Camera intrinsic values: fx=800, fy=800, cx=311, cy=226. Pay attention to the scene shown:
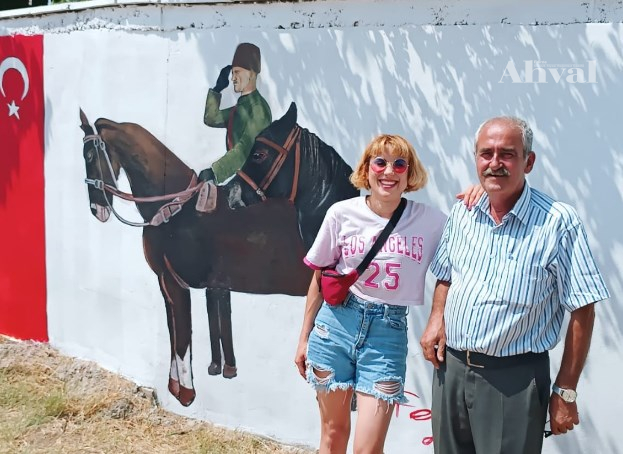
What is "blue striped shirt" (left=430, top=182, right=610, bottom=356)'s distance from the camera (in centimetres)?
266

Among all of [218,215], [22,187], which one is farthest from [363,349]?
[22,187]

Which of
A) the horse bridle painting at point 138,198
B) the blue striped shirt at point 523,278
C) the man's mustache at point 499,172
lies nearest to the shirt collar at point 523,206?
the blue striped shirt at point 523,278

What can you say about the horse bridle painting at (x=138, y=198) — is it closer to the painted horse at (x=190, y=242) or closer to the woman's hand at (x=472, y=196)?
the painted horse at (x=190, y=242)

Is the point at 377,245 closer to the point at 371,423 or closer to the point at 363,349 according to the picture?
the point at 363,349

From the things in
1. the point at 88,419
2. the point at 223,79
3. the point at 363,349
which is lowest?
the point at 88,419

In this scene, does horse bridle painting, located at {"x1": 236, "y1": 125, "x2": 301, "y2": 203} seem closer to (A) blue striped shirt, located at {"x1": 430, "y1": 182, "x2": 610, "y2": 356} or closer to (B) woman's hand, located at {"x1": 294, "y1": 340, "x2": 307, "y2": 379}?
(B) woman's hand, located at {"x1": 294, "y1": 340, "x2": 307, "y2": 379}

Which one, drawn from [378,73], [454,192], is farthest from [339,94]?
[454,192]

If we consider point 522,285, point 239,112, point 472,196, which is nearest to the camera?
point 522,285

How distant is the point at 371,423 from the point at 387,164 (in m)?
1.04

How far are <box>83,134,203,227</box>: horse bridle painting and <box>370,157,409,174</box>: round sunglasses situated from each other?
1.73m

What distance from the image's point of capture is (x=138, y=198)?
4965 mm

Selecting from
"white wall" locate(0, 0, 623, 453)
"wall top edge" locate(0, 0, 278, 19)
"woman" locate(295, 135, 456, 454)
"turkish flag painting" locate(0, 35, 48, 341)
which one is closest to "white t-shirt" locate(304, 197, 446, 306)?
"woman" locate(295, 135, 456, 454)

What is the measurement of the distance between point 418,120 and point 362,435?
1.70 m

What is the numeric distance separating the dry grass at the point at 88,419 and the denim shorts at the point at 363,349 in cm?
145
